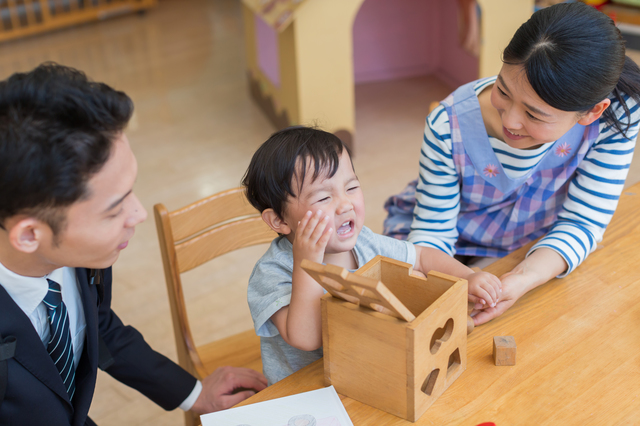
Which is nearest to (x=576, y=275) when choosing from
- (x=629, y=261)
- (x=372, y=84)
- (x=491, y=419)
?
(x=629, y=261)

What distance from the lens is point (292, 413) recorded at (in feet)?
→ 2.75

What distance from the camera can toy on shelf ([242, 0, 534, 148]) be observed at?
2.91 meters

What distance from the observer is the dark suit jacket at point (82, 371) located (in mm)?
888

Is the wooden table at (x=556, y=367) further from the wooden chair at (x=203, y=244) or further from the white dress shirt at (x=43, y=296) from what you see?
the wooden chair at (x=203, y=244)

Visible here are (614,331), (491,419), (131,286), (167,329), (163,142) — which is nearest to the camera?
(491,419)

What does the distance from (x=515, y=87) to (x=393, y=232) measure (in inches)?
20.5

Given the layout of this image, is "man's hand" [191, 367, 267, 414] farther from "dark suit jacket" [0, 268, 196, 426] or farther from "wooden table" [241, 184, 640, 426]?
"wooden table" [241, 184, 640, 426]

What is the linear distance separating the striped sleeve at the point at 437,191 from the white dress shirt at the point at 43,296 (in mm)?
691

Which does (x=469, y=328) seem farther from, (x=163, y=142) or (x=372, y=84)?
Result: (x=372, y=84)

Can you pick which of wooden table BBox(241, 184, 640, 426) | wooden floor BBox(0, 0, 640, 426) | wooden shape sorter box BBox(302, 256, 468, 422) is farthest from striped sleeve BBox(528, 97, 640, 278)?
wooden floor BBox(0, 0, 640, 426)

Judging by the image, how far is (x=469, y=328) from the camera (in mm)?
973

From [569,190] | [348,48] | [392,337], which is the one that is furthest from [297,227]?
[348,48]

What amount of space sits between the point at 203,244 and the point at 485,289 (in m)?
0.62

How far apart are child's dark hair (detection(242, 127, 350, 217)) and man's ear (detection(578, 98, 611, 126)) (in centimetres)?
48
